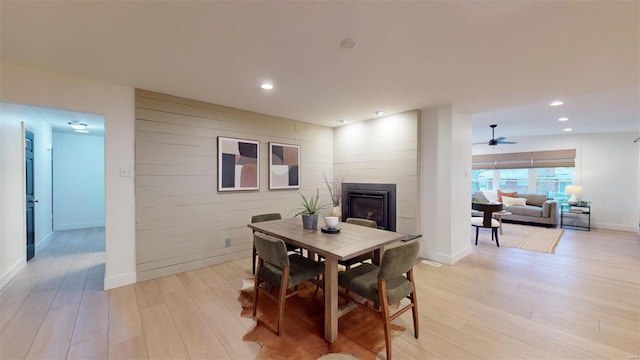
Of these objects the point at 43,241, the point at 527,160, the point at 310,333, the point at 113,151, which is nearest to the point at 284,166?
the point at 113,151

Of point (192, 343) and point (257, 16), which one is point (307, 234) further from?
point (257, 16)

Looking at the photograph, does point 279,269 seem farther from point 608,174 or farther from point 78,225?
point 608,174

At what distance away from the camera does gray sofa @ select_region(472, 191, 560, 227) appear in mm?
6246

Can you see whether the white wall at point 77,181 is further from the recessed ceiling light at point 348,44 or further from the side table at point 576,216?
the side table at point 576,216

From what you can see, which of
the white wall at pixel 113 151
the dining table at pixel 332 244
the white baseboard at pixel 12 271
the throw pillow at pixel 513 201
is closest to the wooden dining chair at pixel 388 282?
the dining table at pixel 332 244

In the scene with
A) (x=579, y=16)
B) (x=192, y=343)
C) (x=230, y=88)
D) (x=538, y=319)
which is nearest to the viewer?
(x=579, y=16)

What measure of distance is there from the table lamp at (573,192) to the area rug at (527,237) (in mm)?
1015

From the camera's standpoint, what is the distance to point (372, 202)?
14.8 ft

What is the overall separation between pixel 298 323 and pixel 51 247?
5.04 metres

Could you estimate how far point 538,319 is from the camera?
231cm

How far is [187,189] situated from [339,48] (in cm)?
269

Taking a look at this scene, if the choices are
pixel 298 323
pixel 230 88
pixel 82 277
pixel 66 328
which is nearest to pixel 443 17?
pixel 230 88

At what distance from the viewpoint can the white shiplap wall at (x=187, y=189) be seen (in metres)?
3.15

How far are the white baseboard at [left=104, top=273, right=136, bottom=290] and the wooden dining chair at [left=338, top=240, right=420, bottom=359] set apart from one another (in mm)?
2570
